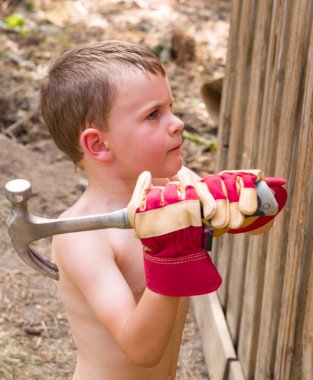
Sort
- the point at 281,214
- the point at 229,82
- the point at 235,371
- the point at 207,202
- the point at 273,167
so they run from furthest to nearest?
the point at 229,82
the point at 235,371
the point at 273,167
the point at 281,214
the point at 207,202

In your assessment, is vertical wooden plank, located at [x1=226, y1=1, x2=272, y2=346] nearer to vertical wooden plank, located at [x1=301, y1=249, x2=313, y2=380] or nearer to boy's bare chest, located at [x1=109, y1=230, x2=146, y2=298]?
vertical wooden plank, located at [x1=301, y1=249, x2=313, y2=380]

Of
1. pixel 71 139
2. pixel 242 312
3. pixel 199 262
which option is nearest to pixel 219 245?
pixel 242 312

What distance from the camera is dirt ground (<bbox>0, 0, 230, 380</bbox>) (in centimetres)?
373

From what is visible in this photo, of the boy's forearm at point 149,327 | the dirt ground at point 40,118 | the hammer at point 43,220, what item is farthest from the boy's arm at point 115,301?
the dirt ground at point 40,118

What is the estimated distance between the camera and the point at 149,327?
1.85 meters

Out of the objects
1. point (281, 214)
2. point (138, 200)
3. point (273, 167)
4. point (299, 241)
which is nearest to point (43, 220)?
point (138, 200)

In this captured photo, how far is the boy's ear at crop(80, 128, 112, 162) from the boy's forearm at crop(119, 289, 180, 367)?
0.44 metres

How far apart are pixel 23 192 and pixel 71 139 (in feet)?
1.51

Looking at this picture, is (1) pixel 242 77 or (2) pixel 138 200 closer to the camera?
(2) pixel 138 200

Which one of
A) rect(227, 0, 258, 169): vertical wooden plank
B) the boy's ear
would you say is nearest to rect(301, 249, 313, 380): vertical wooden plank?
the boy's ear

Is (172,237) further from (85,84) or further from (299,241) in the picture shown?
(299,241)

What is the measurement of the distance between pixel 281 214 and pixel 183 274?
85 cm

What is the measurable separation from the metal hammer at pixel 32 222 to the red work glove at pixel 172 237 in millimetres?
42

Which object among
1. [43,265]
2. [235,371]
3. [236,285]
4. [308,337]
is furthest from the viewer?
[236,285]
